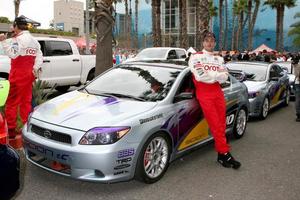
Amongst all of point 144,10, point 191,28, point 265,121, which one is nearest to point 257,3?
point 191,28

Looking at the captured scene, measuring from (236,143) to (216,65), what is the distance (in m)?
2.14

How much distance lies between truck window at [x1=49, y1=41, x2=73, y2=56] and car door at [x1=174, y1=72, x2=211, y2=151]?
6.63 metres

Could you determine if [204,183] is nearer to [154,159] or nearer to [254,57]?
[154,159]

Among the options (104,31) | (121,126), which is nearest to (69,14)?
(104,31)

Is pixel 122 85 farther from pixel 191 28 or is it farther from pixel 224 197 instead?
pixel 191 28

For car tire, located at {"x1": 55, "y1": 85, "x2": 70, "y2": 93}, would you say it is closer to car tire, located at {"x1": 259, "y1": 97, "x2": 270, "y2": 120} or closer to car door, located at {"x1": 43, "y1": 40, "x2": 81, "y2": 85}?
car door, located at {"x1": 43, "y1": 40, "x2": 81, "y2": 85}

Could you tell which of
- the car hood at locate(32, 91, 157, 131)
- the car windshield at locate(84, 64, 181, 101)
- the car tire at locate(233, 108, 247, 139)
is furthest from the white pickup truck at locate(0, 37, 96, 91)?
the car tire at locate(233, 108, 247, 139)

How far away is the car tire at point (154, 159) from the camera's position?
15.9 ft

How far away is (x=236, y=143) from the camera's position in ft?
24.2

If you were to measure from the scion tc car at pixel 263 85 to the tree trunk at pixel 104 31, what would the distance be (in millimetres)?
3501

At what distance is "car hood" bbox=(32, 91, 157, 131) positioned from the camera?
469cm

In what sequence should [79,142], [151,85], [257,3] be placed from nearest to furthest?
[79,142]
[151,85]
[257,3]

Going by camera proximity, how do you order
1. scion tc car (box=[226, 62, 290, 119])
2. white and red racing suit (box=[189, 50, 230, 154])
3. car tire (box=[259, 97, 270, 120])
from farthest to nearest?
1. car tire (box=[259, 97, 270, 120])
2. scion tc car (box=[226, 62, 290, 119])
3. white and red racing suit (box=[189, 50, 230, 154])

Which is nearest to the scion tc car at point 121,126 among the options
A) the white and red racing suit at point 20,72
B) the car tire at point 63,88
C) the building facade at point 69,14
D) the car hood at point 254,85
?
the white and red racing suit at point 20,72
